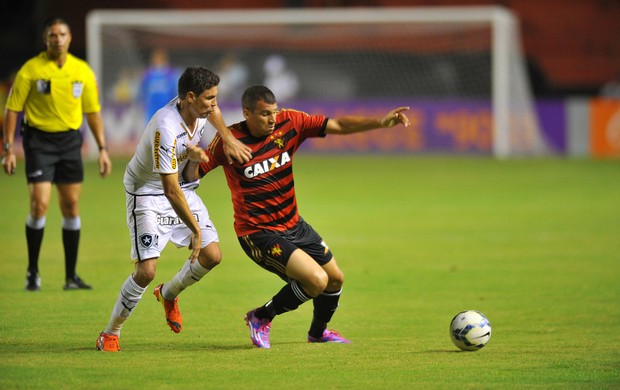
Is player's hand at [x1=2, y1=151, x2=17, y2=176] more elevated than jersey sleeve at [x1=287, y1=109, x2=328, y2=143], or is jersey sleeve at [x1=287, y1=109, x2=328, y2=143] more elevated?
jersey sleeve at [x1=287, y1=109, x2=328, y2=143]

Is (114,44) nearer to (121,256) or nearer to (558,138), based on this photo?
(558,138)

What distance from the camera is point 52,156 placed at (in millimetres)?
9523

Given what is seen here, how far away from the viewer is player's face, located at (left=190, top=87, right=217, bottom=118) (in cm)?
686

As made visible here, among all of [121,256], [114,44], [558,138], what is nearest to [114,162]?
[114,44]

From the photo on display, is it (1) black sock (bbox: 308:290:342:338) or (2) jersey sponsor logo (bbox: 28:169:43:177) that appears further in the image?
(2) jersey sponsor logo (bbox: 28:169:43:177)

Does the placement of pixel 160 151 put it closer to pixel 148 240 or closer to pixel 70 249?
pixel 148 240

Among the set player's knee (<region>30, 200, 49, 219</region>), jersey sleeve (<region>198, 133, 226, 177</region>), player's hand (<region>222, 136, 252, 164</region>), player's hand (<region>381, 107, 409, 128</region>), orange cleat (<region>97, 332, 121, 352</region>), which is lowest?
player's knee (<region>30, 200, 49, 219</region>)

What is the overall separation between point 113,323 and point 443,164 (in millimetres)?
17747

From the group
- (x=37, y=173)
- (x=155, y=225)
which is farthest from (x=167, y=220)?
(x=37, y=173)

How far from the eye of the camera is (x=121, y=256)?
39.1 ft

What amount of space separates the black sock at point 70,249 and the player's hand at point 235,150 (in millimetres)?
3238

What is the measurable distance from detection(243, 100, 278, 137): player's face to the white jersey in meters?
0.39

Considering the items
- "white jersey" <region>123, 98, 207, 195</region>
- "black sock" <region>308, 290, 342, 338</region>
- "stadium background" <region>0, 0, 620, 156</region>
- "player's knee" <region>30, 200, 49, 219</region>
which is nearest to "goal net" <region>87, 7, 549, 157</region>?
"stadium background" <region>0, 0, 620, 156</region>

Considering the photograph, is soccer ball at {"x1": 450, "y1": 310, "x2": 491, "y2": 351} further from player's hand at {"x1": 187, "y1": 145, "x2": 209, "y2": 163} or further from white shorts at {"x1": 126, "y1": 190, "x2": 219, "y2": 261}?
player's hand at {"x1": 187, "y1": 145, "x2": 209, "y2": 163}
